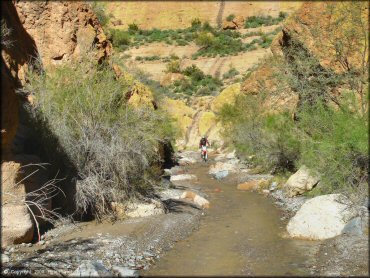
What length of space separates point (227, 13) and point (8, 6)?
7002cm

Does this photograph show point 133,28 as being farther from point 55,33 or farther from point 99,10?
point 55,33

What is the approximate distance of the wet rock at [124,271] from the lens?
7.12 m

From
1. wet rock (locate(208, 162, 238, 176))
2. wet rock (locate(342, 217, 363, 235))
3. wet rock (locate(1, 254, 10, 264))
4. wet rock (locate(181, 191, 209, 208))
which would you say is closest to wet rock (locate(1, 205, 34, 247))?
wet rock (locate(1, 254, 10, 264))

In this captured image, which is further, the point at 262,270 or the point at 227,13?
the point at 227,13

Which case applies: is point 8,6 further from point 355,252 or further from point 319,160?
point 355,252

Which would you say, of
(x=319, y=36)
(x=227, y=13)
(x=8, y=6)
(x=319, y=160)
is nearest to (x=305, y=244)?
(x=319, y=160)

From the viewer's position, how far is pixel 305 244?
352 inches

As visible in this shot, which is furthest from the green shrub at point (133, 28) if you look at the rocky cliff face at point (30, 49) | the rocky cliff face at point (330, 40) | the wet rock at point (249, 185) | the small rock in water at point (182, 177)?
the wet rock at point (249, 185)

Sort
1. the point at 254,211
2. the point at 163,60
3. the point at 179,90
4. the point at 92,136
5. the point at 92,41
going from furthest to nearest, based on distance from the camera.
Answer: the point at 163,60 < the point at 179,90 < the point at 92,41 < the point at 254,211 < the point at 92,136

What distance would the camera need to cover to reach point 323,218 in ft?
30.7

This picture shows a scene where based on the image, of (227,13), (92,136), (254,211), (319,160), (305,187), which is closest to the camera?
(92,136)

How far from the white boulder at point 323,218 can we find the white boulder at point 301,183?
11.0 ft

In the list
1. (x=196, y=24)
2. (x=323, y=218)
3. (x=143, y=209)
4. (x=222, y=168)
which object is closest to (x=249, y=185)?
(x=222, y=168)

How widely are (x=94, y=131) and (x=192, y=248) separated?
13.7 feet
